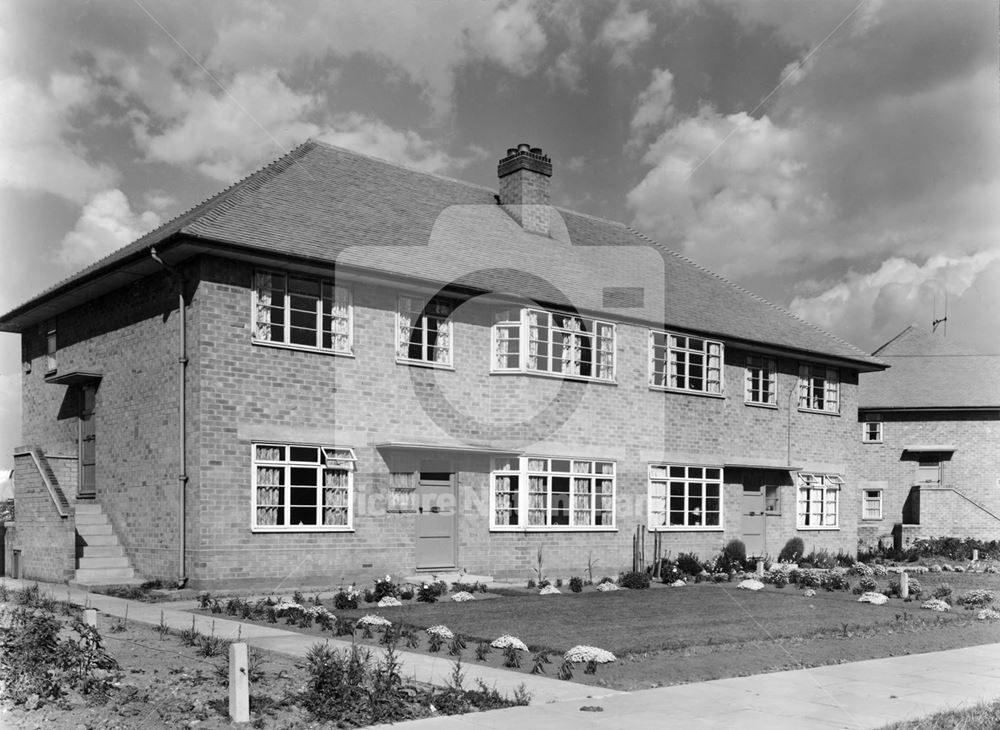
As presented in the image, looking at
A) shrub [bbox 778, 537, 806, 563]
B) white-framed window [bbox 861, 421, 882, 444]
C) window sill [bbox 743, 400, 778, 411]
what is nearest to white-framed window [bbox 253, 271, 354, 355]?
window sill [bbox 743, 400, 778, 411]

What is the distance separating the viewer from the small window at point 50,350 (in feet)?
78.9

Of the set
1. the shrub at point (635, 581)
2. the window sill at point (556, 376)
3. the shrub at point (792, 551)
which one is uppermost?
the window sill at point (556, 376)

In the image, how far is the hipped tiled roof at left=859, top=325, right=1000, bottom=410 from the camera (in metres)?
40.7

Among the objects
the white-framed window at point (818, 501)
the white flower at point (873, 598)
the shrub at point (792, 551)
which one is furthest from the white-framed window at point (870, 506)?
the white flower at point (873, 598)

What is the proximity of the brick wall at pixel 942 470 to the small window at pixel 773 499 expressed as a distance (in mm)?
11427

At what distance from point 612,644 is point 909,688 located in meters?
3.67

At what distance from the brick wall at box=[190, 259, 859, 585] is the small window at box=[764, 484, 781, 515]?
0.23m

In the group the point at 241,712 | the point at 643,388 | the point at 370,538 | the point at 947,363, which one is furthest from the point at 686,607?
the point at 947,363

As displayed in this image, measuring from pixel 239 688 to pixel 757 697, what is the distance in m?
4.68

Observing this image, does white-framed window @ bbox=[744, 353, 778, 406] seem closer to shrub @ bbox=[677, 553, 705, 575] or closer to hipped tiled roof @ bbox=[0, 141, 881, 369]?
hipped tiled roof @ bbox=[0, 141, 881, 369]

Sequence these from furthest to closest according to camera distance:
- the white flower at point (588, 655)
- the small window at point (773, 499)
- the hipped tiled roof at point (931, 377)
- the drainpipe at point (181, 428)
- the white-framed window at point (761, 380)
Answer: the hipped tiled roof at point (931, 377) → the small window at point (773, 499) → the white-framed window at point (761, 380) → the drainpipe at point (181, 428) → the white flower at point (588, 655)

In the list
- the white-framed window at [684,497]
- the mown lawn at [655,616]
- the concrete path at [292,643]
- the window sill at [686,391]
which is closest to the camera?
the concrete path at [292,643]

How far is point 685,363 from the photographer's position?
2586 centimetres

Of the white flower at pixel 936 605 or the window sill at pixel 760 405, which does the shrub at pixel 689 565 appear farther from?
the white flower at pixel 936 605
